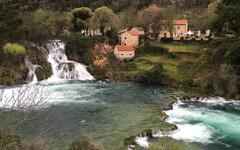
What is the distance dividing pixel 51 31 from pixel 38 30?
13.9 ft

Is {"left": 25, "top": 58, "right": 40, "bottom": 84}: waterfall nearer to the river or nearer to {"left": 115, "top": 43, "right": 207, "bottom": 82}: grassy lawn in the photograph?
the river

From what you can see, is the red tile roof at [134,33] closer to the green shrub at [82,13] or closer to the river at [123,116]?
the green shrub at [82,13]

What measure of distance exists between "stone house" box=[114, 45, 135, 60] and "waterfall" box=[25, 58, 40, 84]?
50.8ft

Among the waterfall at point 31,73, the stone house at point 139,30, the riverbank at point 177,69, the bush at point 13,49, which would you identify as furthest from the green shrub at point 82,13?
the waterfall at point 31,73

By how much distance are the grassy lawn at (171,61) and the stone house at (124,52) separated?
1502 mm

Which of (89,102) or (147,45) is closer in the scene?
(89,102)

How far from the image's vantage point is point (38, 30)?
278 ft

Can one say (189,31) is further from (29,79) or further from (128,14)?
(29,79)

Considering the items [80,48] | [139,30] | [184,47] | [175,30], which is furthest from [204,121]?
[139,30]

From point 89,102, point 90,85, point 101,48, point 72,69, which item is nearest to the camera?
point 89,102

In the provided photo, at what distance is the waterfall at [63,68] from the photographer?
74.4 m

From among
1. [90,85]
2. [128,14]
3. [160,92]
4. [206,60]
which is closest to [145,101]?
[160,92]

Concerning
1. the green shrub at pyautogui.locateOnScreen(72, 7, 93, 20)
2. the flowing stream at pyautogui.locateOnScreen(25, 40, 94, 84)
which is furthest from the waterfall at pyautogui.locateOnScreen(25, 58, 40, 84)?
the green shrub at pyautogui.locateOnScreen(72, 7, 93, 20)

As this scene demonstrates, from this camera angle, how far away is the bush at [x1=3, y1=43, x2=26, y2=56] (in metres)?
73.2
